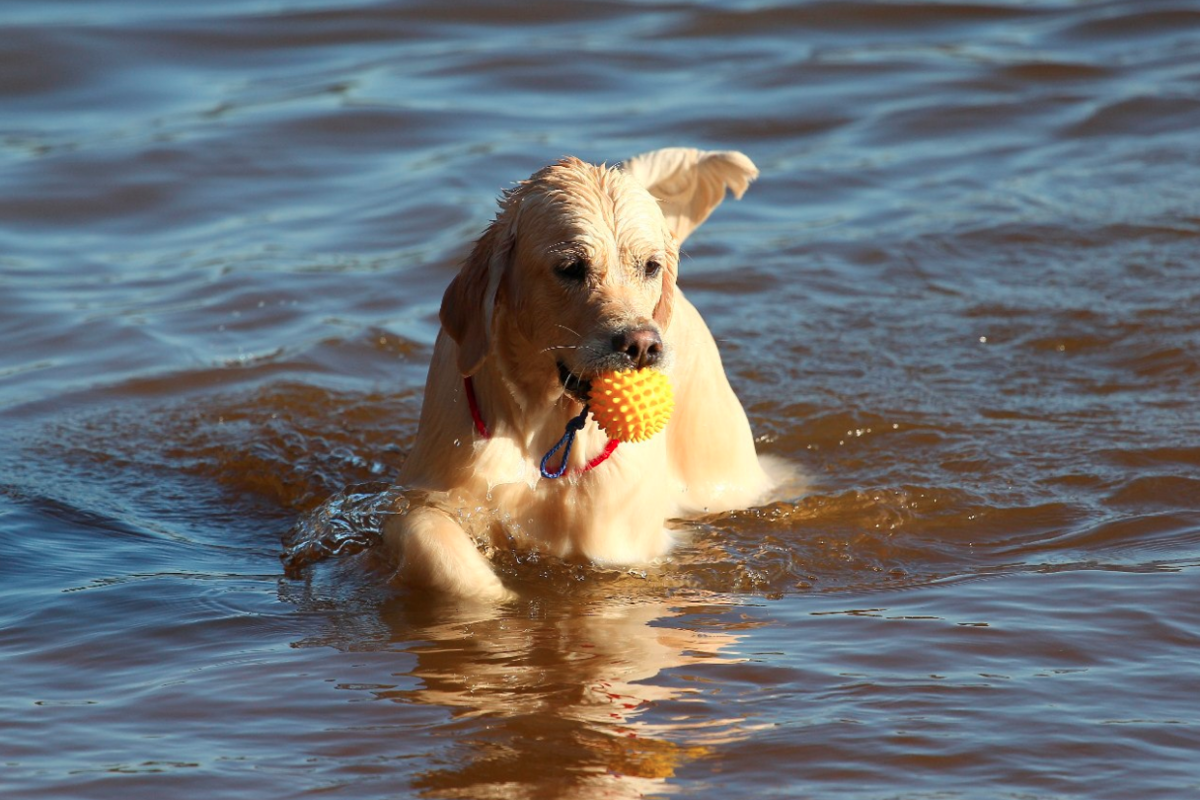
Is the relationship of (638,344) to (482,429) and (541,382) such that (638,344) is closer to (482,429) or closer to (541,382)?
(541,382)

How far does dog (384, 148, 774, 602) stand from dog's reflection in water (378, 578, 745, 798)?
23 cm

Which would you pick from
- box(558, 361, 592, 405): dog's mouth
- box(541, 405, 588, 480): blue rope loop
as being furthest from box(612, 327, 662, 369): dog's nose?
box(541, 405, 588, 480): blue rope loop

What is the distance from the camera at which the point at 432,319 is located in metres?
9.43

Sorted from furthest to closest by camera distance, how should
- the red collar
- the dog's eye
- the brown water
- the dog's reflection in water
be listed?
the red collar, the dog's eye, the brown water, the dog's reflection in water

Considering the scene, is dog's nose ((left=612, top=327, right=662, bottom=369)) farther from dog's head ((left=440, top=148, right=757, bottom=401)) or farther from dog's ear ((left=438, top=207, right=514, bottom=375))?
dog's ear ((left=438, top=207, right=514, bottom=375))

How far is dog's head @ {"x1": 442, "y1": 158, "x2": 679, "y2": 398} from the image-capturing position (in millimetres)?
5203

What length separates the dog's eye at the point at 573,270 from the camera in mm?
5305

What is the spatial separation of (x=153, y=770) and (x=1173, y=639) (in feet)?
9.99

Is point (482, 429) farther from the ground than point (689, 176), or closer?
closer

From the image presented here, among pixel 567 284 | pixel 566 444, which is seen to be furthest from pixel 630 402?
pixel 566 444

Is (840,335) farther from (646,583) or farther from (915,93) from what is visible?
(915,93)

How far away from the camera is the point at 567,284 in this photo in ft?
17.5

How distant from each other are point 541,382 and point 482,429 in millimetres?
277

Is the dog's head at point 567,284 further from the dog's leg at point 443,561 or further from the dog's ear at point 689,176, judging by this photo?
the dog's ear at point 689,176
